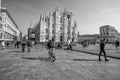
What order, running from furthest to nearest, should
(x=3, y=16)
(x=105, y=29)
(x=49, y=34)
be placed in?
(x=105, y=29) < (x=49, y=34) < (x=3, y=16)

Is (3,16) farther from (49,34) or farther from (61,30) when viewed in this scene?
(61,30)

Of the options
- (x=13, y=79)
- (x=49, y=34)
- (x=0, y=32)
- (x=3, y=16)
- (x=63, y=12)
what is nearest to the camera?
(x=13, y=79)

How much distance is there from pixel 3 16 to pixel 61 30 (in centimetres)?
3116

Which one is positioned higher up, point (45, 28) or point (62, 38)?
point (45, 28)

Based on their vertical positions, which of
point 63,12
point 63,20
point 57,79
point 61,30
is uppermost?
point 63,12

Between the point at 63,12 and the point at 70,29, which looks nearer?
the point at 70,29

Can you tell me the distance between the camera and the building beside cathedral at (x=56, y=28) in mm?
61375

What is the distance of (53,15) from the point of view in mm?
64812

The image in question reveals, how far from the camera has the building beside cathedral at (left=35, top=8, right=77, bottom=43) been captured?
61375 mm

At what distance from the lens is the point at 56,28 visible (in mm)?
62594

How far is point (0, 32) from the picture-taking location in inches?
1591

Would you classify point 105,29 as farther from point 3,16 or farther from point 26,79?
point 26,79

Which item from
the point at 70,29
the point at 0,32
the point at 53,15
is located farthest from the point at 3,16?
the point at 70,29

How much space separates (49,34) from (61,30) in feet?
25.0
